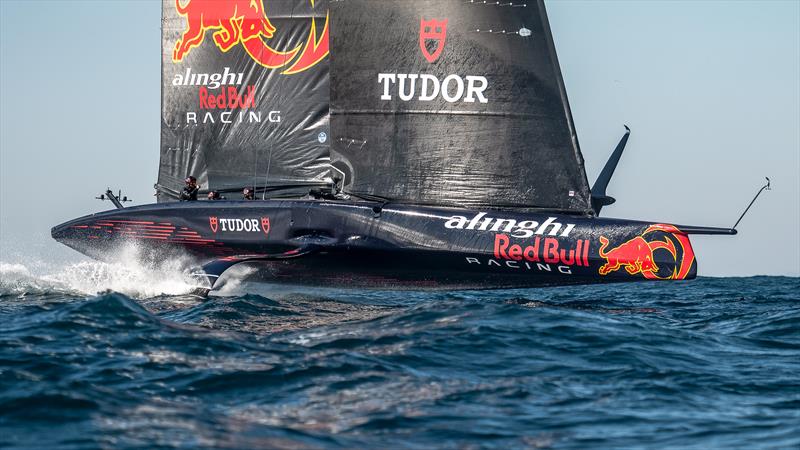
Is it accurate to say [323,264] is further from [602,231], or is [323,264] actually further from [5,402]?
[5,402]

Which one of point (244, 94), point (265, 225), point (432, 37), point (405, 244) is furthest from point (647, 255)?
point (244, 94)

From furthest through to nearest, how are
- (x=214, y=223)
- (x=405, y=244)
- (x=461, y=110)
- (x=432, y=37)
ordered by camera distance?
(x=214, y=223) → (x=432, y=37) → (x=461, y=110) → (x=405, y=244)

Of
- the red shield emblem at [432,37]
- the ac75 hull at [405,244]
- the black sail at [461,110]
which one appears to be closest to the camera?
the ac75 hull at [405,244]

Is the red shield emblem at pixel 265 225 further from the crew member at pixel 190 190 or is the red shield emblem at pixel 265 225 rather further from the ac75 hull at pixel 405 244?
the crew member at pixel 190 190

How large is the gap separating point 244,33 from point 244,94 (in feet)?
3.26

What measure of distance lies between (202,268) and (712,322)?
673cm

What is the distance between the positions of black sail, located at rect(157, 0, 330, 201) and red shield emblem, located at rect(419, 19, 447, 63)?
2.05 meters

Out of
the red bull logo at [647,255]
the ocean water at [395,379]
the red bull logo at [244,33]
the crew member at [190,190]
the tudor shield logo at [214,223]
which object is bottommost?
the ocean water at [395,379]

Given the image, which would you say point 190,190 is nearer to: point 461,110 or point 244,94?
point 244,94

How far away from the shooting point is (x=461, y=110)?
47.6 ft

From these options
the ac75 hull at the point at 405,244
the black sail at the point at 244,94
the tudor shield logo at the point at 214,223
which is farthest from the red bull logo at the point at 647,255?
the tudor shield logo at the point at 214,223

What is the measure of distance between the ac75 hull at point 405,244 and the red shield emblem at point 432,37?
218 centimetres

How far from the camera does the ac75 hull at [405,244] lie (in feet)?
43.9

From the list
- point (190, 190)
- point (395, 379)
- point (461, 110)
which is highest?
point (461, 110)
